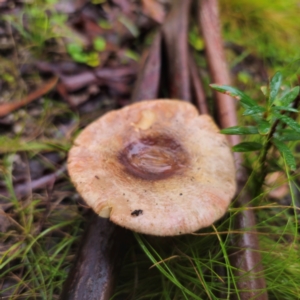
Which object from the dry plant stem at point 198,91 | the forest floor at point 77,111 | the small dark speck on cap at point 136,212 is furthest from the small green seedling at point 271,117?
the dry plant stem at point 198,91

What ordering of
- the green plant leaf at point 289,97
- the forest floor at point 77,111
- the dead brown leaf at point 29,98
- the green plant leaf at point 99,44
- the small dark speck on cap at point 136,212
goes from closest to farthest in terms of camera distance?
the small dark speck on cap at point 136,212 < the green plant leaf at point 289,97 < the forest floor at point 77,111 < the dead brown leaf at point 29,98 < the green plant leaf at point 99,44

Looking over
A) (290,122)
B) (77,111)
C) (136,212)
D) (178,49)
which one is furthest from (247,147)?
(77,111)

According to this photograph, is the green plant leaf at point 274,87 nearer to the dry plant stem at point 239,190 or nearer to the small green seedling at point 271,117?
the small green seedling at point 271,117

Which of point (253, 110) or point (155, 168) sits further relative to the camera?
point (155, 168)

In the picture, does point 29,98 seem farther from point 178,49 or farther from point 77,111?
point 178,49

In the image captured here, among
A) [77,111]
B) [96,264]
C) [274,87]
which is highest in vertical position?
[274,87]

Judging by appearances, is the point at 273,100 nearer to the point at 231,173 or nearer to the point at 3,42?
the point at 231,173

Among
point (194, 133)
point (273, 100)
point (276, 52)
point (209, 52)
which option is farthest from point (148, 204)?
point (276, 52)
